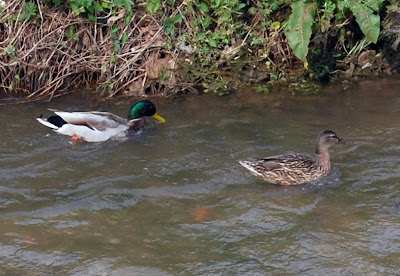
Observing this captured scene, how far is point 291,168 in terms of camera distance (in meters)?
7.43

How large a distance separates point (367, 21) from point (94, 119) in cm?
355

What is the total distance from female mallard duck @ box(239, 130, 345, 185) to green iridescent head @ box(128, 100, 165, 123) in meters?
2.08

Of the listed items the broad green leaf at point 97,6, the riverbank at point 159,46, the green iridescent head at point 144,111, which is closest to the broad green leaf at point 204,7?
the riverbank at point 159,46

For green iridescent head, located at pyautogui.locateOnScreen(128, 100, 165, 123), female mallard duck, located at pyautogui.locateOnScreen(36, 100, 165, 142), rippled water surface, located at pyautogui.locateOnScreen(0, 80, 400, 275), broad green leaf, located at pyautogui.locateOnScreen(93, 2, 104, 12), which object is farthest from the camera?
broad green leaf, located at pyautogui.locateOnScreen(93, 2, 104, 12)

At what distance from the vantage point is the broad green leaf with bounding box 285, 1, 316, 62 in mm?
9406

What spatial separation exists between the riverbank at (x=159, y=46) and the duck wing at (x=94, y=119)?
976 millimetres

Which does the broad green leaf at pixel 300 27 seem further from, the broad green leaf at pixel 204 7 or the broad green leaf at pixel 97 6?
the broad green leaf at pixel 97 6

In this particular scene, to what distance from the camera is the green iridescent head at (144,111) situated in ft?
30.3

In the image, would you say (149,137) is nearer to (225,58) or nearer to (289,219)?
(225,58)

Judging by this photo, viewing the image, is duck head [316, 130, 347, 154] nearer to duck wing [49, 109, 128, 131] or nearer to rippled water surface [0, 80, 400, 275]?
rippled water surface [0, 80, 400, 275]

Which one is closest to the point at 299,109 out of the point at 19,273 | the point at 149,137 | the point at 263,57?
the point at 263,57

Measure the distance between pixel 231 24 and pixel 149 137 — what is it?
6.80 feet

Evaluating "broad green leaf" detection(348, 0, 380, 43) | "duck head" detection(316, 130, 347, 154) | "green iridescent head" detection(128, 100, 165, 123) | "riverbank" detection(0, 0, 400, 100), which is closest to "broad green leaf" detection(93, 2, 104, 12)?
"riverbank" detection(0, 0, 400, 100)

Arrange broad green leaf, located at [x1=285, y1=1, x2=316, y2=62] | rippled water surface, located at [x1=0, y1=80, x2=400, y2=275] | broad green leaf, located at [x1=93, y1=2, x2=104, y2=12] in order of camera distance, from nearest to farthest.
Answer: rippled water surface, located at [x1=0, y1=80, x2=400, y2=275] < broad green leaf, located at [x1=285, y1=1, x2=316, y2=62] < broad green leaf, located at [x1=93, y1=2, x2=104, y2=12]
